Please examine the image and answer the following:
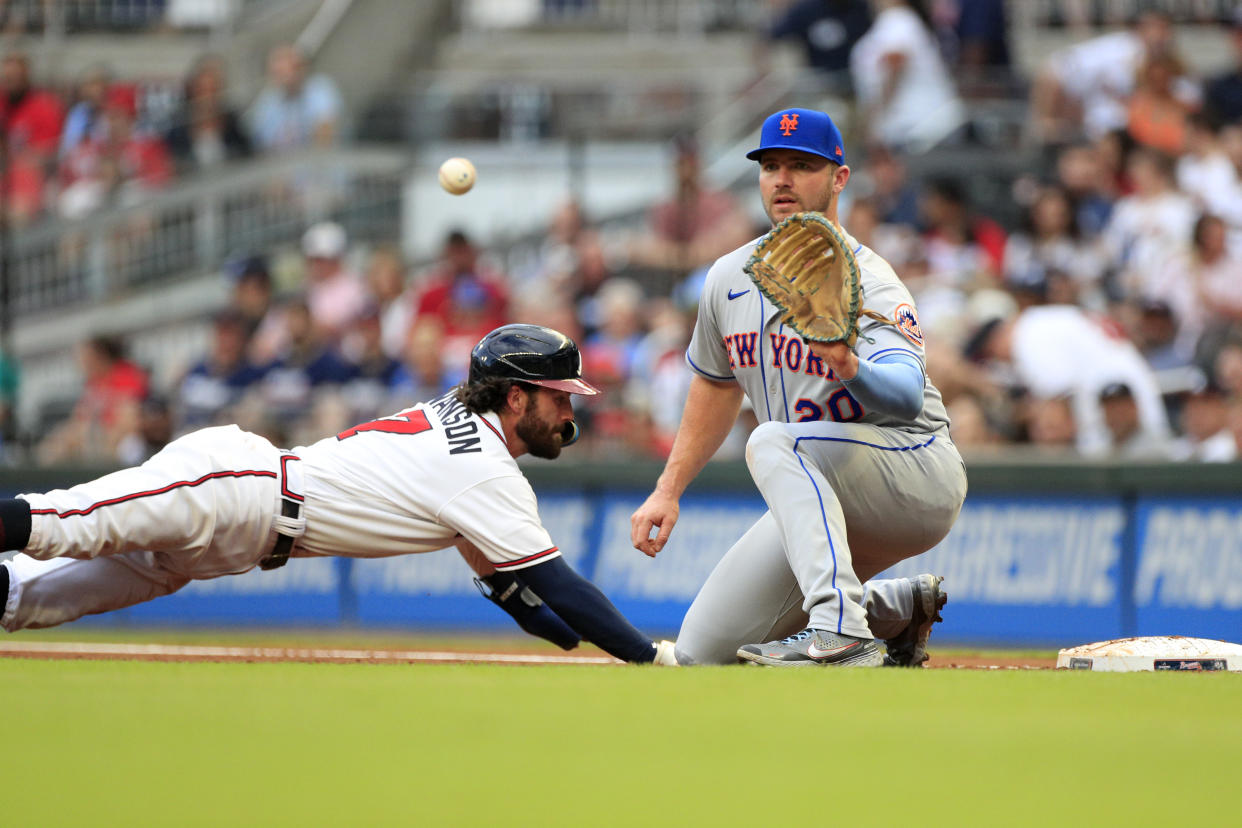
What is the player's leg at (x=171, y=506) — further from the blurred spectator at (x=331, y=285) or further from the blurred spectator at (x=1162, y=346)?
the blurred spectator at (x=331, y=285)

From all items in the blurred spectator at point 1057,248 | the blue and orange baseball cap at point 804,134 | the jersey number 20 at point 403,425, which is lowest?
the jersey number 20 at point 403,425

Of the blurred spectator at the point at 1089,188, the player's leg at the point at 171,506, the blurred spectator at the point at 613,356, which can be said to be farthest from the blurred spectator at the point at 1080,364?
the player's leg at the point at 171,506

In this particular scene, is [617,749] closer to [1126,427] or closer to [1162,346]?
[1126,427]

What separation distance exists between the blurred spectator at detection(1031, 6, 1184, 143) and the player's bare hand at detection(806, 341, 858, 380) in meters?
8.97

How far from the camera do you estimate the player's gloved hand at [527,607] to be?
230 inches

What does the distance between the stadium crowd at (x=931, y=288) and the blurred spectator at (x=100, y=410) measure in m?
0.02

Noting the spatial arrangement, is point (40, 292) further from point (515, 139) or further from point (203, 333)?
point (515, 139)

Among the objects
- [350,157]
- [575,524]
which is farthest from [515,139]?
[575,524]

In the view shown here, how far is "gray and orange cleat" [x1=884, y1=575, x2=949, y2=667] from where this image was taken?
5.76m

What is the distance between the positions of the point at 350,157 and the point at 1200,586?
9731 mm

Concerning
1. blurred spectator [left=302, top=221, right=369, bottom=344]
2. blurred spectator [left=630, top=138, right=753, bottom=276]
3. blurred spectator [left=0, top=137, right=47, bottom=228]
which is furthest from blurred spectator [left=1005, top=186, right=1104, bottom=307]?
blurred spectator [left=0, top=137, right=47, bottom=228]

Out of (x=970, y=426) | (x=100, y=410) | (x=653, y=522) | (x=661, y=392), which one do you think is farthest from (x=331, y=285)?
(x=653, y=522)

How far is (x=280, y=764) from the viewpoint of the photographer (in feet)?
10.7

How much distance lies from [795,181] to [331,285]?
9.06 meters
